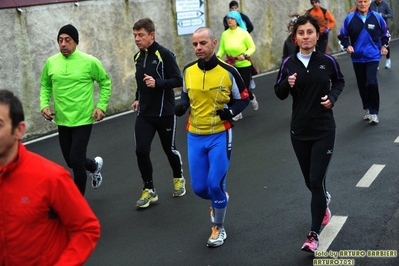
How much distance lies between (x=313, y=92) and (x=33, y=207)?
3.63 m

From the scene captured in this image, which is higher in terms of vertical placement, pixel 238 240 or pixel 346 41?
pixel 346 41

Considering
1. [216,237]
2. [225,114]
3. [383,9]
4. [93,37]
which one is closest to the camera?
[225,114]

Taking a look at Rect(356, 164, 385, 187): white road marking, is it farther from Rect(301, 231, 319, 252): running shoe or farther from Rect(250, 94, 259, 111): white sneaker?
Rect(250, 94, 259, 111): white sneaker

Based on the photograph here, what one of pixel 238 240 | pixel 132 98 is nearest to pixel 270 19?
pixel 132 98

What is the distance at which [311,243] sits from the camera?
6.48m

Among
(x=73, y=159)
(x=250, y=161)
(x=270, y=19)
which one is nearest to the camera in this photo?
(x=73, y=159)

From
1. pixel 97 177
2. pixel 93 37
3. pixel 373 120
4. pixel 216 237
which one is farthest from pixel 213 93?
pixel 93 37

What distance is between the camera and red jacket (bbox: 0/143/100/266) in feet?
11.3

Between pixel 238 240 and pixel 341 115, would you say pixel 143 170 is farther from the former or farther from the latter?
pixel 341 115

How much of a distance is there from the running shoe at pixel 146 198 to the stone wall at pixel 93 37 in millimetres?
5601

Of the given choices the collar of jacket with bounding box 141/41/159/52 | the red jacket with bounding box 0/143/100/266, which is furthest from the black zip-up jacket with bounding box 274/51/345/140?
the red jacket with bounding box 0/143/100/266

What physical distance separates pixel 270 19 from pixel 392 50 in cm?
457

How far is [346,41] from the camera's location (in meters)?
12.0

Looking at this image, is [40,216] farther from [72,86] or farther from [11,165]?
[72,86]
